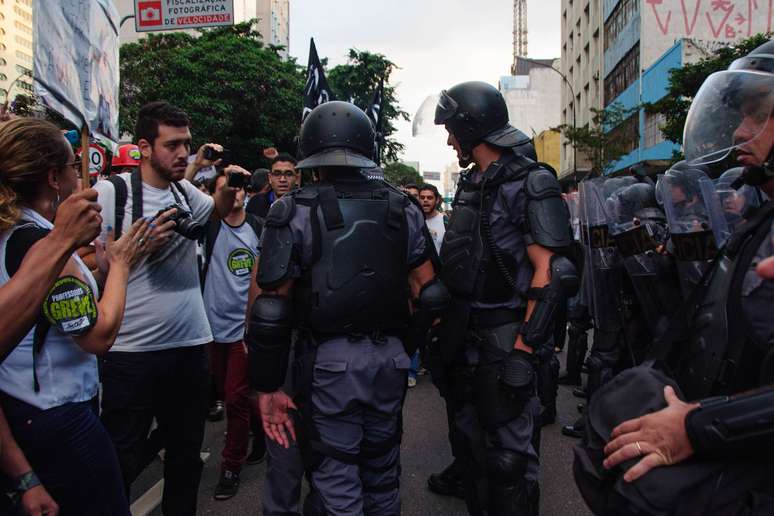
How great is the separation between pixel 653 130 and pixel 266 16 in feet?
180

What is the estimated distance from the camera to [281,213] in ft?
7.63

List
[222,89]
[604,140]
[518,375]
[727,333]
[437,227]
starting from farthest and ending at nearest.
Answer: [604,140]
[222,89]
[437,227]
[518,375]
[727,333]

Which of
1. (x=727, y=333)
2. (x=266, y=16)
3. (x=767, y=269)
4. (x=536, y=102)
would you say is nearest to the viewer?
(x=767, y=269)

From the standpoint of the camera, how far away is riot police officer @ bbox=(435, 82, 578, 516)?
2.57 m

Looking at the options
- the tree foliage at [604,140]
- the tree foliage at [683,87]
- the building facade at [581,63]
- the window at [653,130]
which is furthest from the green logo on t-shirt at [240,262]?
the building facade at [581,63]

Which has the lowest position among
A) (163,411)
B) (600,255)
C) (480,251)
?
(163,411)

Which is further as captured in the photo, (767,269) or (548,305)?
(548,305)

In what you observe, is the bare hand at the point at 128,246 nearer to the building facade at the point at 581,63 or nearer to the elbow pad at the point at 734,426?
the elbow pad at the point at 734,426

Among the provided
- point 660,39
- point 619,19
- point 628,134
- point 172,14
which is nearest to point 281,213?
point 172,14

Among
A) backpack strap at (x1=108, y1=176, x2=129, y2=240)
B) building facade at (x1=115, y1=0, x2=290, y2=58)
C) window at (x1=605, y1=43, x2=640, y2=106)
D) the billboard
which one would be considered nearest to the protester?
backpack strap at (x1=108, y1=176, x2=129, y2=240)

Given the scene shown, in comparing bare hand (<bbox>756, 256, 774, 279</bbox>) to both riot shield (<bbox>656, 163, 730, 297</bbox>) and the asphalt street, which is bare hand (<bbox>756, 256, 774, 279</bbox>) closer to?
riot shield (<bbox>656, 163, 730, 297</bbox>)

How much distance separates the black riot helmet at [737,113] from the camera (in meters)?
1.61

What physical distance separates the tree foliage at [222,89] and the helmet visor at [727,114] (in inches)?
894

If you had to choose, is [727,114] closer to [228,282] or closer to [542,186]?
[542,186]
